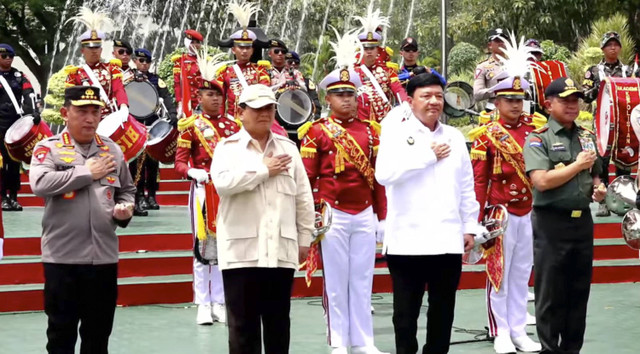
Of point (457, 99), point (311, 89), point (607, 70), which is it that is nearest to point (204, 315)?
point (311, 89)

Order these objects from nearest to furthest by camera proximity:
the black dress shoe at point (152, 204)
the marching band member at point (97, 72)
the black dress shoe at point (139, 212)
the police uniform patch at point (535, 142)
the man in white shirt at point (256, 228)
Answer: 1. the man in white shirt at point (256, 228)
2. the police uniform patch at point (535, 142)
3. the marching band member at point (97, 72)
4. the black dress shoe at point (139, 212)
5. the black dress shoe at point (152, 204)

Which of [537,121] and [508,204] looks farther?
[537,121]

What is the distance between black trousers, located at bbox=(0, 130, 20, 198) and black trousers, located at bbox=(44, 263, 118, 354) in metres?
7.54

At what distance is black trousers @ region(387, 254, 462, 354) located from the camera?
7.19 meters

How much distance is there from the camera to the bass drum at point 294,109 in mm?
13453

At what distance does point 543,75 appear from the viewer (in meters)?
12.4

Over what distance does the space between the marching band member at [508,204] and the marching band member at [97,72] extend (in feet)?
14.9

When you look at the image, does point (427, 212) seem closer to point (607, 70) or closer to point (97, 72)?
point (97, 72)

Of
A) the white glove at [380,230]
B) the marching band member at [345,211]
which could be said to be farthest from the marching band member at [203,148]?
the white glove at [380,230]

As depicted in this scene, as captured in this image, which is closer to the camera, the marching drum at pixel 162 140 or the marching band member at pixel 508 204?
the marching band member at pixel 508 204

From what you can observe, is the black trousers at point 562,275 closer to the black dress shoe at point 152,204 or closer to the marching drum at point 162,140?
the marching drum at point 162,140

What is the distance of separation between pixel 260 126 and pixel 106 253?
1202 millimetres

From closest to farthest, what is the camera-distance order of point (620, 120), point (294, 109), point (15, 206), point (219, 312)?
point (219, 312) < point (620, 120) < point (294, 109) < point (15, 206)

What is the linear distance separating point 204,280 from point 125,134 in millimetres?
1815
